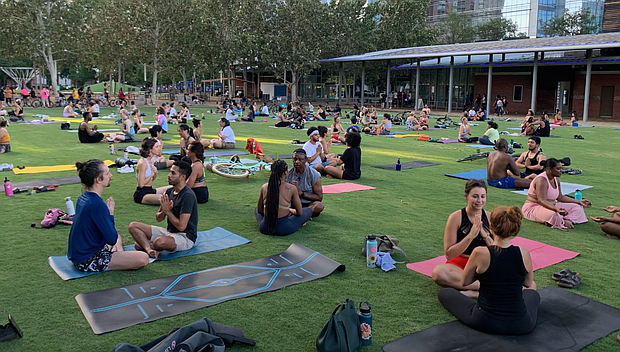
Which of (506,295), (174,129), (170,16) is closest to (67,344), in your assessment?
(506,295)

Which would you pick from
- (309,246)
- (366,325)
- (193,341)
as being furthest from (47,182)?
(366,325)

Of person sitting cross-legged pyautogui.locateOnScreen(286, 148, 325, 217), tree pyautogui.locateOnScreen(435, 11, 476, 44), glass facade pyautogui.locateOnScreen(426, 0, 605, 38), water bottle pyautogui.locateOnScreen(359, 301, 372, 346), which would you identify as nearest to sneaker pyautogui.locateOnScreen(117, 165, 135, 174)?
person sitting cross-legged pyautogui.locateOnScreen(286, 148, 325, 217)

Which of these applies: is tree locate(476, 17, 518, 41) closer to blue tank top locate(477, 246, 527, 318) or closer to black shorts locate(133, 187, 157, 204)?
black shorts locate(133, 187, 157, 204)

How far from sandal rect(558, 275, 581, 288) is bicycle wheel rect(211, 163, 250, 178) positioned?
761 cm

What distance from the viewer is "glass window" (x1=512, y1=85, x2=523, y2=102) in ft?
137

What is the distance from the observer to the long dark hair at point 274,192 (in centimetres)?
734

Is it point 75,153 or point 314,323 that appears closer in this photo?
point 314,323

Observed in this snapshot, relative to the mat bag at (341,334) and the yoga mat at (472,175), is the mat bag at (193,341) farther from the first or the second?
the yoga mat at (472,175)

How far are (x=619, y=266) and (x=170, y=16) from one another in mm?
42185

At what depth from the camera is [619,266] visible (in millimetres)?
6594

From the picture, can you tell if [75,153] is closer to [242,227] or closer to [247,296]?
[242,227]

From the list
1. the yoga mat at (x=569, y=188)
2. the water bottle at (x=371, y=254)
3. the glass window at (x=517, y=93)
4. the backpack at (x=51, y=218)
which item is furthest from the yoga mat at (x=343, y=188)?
the glass window at (x=517, y=93)

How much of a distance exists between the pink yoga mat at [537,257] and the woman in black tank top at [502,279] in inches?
62.7

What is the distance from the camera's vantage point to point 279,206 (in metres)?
7.50
